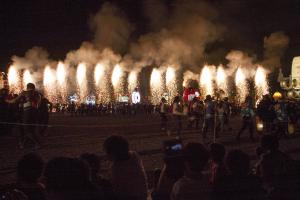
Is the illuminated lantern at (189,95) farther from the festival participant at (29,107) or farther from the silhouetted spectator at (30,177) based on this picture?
the silhouetted spectator at (30,177)

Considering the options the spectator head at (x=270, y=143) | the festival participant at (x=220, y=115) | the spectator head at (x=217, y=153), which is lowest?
the spectator head at (x=217, y=153)

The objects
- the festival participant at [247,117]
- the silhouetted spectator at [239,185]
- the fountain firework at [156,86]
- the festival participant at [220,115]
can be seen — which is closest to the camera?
the silhouetted spectator at [239,185]

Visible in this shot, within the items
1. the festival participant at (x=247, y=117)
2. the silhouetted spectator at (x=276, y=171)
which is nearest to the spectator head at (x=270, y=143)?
the silhouetted spectator at (x=276, y=171)

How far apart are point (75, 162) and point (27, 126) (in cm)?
838

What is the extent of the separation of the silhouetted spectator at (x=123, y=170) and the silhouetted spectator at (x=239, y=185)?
2.75ft

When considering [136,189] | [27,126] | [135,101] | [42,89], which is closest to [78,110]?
[135,101]

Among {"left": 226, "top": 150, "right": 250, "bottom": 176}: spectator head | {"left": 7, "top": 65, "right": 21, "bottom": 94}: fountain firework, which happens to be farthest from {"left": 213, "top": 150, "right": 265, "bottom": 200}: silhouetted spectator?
{"left": 7, "top": 65, "right": 21, "bottom": 94}: fountain firework

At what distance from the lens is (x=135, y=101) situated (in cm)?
4503

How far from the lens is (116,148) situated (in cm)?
425

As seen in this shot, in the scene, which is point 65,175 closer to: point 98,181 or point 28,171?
point 28,171

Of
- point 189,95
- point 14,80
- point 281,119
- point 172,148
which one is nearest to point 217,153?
point 172,148

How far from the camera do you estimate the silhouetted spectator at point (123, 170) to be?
425cm

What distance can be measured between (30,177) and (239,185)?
2065 millimetres

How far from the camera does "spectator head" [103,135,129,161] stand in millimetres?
4229
